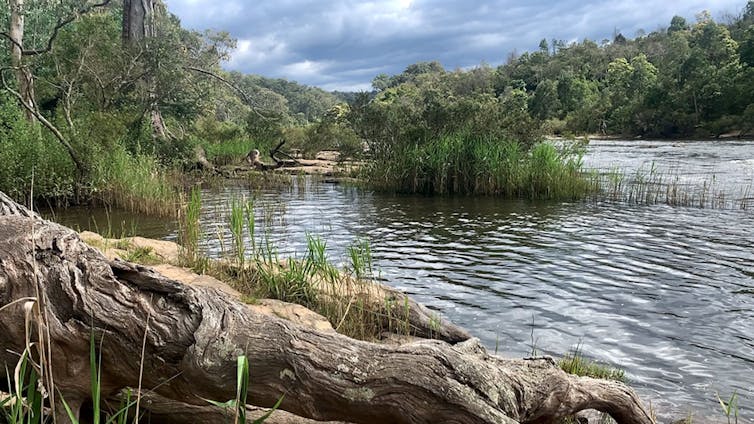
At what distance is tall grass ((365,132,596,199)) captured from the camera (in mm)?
14656

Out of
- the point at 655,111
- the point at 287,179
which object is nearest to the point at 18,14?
the point at 287,179

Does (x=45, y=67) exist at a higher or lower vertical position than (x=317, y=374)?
higher

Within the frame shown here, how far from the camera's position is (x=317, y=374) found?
2264 millimetres

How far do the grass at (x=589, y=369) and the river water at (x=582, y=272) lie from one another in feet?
0.45

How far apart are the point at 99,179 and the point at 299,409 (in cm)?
1124

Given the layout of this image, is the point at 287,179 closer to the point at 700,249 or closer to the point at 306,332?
the point at 700,249

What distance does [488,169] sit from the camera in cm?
1510

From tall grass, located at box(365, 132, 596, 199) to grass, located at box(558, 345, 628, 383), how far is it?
33.8 feet

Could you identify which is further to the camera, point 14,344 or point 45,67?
point 45,67

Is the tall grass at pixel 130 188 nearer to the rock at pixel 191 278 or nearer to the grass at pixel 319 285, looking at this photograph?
the grass at pixel 319 285

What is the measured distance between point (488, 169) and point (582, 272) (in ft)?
25.2

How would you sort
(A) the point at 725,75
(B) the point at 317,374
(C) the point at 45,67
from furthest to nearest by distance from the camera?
(A) the point at 725,75 < (C) the point at 45,67 < (B) the point at 317,374

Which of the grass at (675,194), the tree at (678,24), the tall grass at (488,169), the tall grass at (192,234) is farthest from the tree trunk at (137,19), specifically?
the tree at (678,24)

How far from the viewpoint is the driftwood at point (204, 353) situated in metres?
2.27
